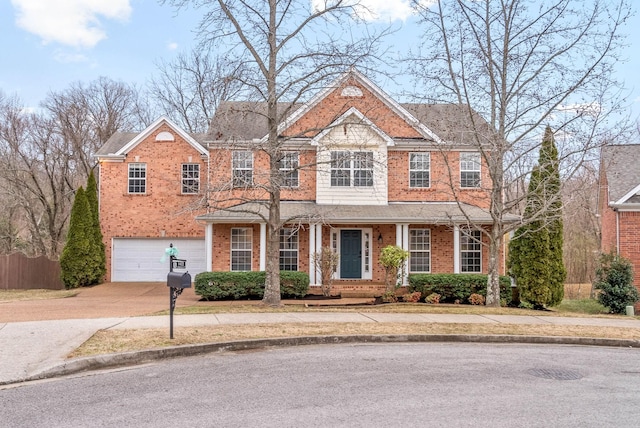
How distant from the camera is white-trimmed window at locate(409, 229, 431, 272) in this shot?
20438 mm

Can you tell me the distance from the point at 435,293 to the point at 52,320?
11.5 metres

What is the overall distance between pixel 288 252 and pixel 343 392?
1419 centimetres

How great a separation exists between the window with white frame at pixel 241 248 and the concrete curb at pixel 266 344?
1085 cm

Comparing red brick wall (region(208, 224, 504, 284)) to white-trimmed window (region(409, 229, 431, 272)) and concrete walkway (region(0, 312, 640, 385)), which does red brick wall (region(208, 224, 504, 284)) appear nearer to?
white-trimmed window (region(409, 229, 431, 272))

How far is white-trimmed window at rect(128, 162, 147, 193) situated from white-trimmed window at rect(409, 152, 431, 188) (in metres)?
11.3

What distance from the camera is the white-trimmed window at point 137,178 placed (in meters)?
23.5

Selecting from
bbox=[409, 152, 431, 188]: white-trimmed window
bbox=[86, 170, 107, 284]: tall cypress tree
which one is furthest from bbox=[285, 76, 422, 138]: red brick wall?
bbox=[86, 170, 107, 284]: tall cypress tree

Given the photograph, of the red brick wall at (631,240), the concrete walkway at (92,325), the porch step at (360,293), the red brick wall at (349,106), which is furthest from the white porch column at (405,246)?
the red brick wall at (631,240)

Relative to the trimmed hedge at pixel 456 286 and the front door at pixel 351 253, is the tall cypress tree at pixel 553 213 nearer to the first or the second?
the trimmed hedge at pixel 456 286

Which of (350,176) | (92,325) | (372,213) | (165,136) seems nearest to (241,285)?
(372,213)

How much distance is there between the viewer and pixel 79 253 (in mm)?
22156

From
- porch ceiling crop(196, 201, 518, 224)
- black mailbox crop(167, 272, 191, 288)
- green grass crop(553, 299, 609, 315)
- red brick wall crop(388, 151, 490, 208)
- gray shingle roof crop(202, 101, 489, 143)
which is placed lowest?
green grass crop(553, 299, 609, 315)

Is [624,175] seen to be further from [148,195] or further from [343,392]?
[148,195]

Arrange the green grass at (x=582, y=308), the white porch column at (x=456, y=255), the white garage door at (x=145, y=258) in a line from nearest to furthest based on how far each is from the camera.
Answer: the green grass at (x=582, y=308) → the white porch column at (x=456, y=255) → the white garage door at (x=145, y=258)
